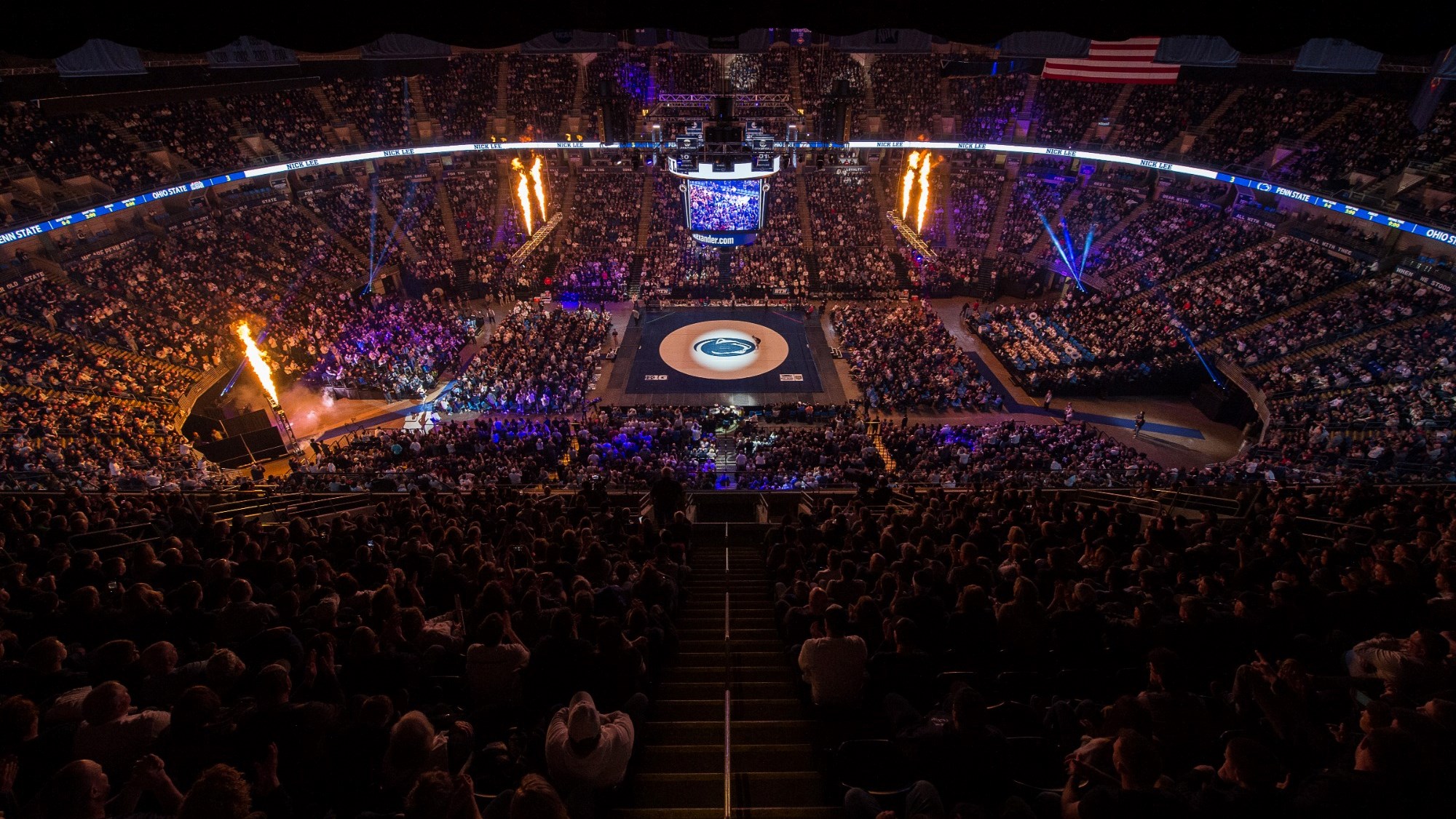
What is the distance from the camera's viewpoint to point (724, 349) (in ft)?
103

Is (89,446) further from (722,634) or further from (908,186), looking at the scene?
(908,186)

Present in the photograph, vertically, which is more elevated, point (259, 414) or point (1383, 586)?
point (1383, 586)

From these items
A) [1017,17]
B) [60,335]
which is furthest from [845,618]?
[60,335]

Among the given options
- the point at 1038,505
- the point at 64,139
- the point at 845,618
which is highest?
the point at 64,139

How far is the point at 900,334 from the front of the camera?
2962 centimetres

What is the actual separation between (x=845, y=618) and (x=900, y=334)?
83.6ft

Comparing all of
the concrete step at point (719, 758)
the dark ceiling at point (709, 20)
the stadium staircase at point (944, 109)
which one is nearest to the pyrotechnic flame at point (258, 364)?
the dark ceiling at point (709, 20)

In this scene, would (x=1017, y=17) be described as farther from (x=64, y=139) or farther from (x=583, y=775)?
(x=64, y=139)

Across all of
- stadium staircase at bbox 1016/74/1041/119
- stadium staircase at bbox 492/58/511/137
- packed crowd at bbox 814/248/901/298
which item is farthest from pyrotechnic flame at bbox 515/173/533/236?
stadium staircase at bbox 1016/74/1041/119

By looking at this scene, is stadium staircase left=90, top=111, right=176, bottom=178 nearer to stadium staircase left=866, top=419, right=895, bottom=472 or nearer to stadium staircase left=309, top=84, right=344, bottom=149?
stadium staircase left=309, top=84, right=344, bottom=149

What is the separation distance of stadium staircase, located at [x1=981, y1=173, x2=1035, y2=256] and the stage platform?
1360 cm

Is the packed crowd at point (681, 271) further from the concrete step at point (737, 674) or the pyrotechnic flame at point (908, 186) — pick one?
the concrete step at point (737, 674)

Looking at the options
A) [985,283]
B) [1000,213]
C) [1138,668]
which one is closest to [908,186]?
[1000,213]

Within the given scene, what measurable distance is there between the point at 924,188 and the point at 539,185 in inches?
991
